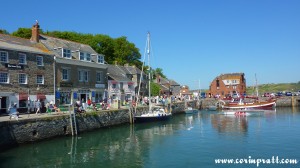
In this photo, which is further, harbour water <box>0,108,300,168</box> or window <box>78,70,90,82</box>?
window <box>78,70,90,82</box>

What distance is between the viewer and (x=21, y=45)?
116 ft

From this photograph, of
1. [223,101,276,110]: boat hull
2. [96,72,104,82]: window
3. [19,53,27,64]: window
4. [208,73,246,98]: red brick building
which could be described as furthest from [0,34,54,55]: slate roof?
[208,73,246,98]: red brick building

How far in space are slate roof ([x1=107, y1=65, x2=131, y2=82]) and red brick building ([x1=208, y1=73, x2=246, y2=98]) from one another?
39.4 m

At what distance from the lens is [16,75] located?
33719mm

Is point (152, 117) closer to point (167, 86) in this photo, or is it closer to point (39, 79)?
point (39, 79)

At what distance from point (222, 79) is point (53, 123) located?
7038 cm

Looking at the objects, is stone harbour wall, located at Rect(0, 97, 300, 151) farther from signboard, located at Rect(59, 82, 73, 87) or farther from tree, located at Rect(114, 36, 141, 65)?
tree, located at Rect(114, 36, 141, 65)

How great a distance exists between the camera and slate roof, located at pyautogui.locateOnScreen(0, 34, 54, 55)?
109 ft

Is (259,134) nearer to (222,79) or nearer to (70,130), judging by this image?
(70,130)

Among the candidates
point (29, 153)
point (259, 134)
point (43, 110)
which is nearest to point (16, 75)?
point (43, 110)

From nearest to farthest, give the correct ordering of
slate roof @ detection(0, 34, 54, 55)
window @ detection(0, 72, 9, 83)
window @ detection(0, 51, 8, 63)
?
window @ detection(0, 51, 8, 63) → window @ detection(0, 72, 9, 83) → slate roof @ detection(0, 34, 54, 55)

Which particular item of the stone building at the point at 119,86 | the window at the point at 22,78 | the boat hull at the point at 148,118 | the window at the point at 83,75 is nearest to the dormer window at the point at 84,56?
the window at the point at 83,75

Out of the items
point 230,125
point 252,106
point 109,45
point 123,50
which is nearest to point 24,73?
point 230,125

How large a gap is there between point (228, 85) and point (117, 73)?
145 ft
